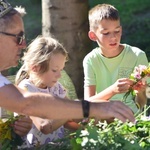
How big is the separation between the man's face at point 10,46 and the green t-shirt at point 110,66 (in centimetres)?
157

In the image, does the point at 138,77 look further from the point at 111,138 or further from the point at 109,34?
the point at 111,138

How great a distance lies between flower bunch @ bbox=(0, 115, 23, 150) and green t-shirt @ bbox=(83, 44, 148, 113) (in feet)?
4.70

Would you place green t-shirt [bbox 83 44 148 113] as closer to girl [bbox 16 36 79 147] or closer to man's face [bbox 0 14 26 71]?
girl [bbox 16 36 79 147]

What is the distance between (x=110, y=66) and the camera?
515 cm

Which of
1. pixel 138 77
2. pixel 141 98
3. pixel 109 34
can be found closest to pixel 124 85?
pixel 138 77

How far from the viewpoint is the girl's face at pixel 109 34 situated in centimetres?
500

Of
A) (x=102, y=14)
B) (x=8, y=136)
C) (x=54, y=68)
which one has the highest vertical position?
(x=102, y=14)

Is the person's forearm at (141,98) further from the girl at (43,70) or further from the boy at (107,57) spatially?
the girl at (43,70)

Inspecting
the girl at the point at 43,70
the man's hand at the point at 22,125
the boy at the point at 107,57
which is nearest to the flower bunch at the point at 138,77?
the girl at the point at 43,70

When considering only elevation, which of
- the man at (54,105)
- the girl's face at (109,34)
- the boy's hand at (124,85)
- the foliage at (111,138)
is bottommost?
the foliage at (111,138)

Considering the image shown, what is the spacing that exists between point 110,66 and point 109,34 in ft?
→ 0.93

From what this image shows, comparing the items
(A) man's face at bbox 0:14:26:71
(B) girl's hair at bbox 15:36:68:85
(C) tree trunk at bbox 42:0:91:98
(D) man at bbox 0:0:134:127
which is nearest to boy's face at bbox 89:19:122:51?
(B) girl's hair at bbox 15:36:68:85

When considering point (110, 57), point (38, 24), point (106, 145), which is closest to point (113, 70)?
point (110, 57)

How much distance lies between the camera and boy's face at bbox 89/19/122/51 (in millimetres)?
5004
